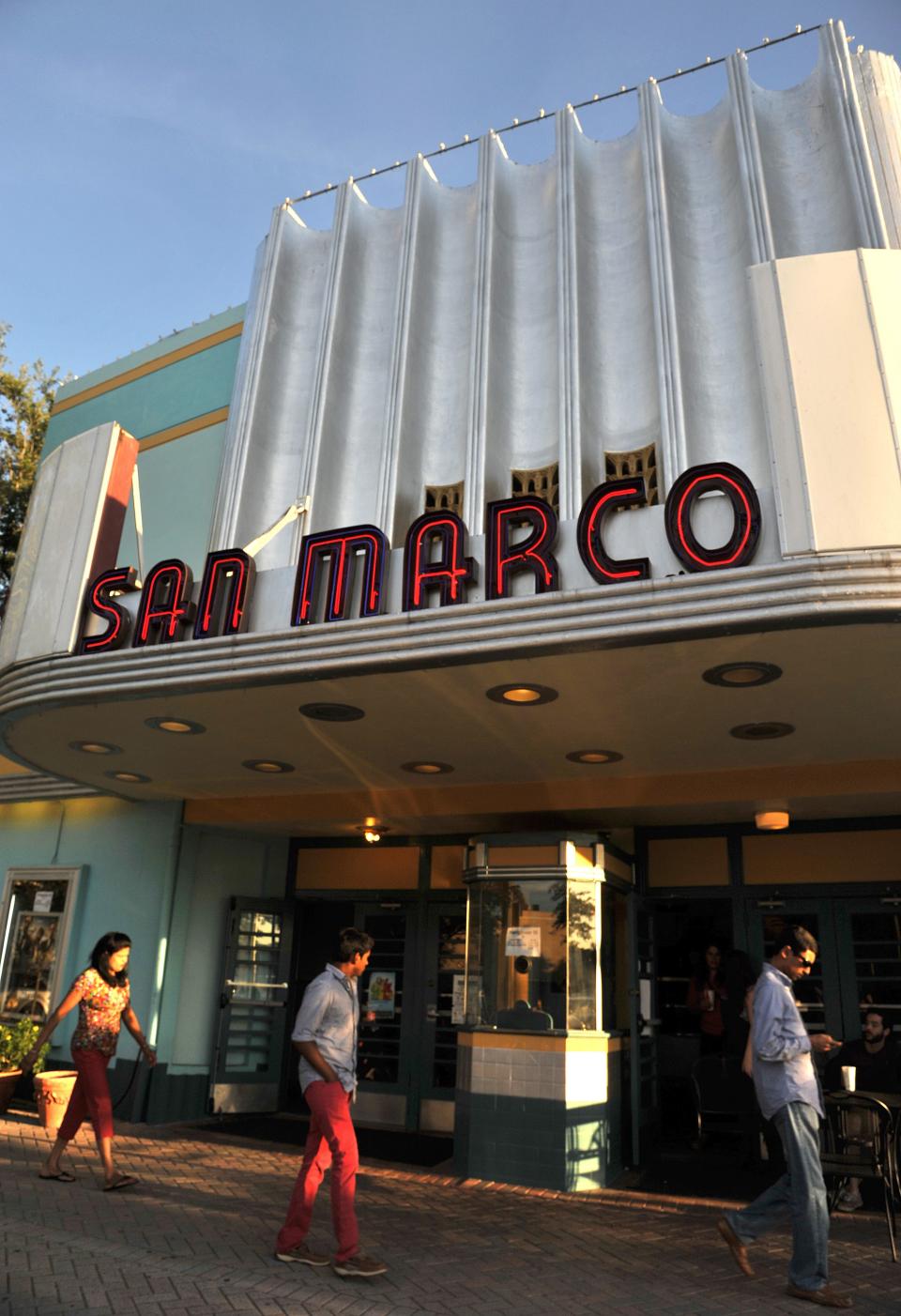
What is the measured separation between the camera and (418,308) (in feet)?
37.9

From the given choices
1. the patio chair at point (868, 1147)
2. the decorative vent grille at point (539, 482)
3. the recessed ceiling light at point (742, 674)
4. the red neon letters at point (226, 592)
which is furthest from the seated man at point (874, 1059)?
the red neon letters at point (226, 592)

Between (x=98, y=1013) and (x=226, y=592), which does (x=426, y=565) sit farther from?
(x=98, y=1013)

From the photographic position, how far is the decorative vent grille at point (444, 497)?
10641mm

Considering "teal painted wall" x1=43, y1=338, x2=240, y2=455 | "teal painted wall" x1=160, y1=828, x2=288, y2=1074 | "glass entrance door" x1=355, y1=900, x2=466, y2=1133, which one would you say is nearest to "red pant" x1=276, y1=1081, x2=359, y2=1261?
"glass entrance door" x1=355, y1=900, x2=466, y2=1133

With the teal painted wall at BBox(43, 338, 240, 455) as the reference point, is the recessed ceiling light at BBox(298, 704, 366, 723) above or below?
below

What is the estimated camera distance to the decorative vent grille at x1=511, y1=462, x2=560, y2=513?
1030cm

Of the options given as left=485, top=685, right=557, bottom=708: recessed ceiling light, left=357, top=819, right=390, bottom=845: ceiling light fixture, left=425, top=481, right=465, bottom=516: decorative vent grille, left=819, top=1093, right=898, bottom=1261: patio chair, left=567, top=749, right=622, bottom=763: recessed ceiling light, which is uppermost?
left=425, top=481, right=465, bottom=516: decorative vent grille

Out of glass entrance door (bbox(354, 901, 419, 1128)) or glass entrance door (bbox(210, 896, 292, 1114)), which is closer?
glass entrance door (bbox(354, 901, 419, 1128))

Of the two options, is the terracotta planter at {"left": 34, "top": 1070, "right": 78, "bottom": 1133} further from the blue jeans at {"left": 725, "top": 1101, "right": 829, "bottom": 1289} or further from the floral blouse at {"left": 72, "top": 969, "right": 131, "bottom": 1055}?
the blue jeans at {"left": 725, "top": 1101, "right": 829, "bottom": 1289}

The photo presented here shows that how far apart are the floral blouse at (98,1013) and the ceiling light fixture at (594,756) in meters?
4.40

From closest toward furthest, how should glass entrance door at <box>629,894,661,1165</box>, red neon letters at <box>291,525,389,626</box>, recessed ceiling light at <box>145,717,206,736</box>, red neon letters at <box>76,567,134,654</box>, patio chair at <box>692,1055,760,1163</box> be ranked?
red neon letters at <box>291,525,389,626</box>
red neon letters at <box>76,567,134,654</box>
recessed ceiling light at <box>145,717,206,736</box>
patio chair at <box>692,1055,760,1163</box>
glass entrance door at <box>629,894,661,1165</box>

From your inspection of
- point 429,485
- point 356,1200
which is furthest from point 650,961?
point 429,485

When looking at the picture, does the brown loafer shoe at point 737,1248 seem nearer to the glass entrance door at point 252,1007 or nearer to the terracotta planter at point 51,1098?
the terracotta planter at point 51,1098

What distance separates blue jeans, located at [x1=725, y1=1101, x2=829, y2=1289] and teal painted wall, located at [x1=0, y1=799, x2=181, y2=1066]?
8183 millimetres
